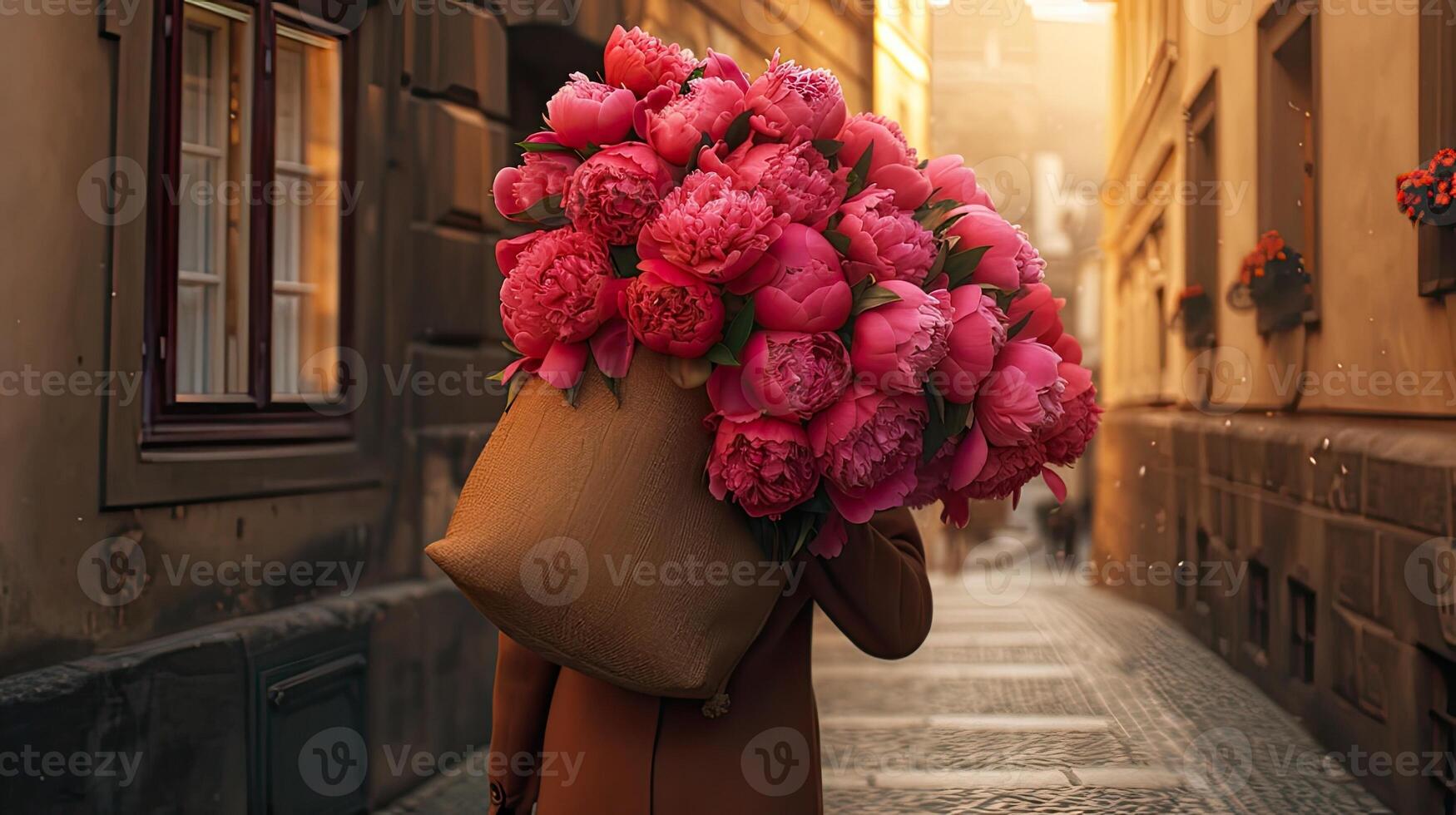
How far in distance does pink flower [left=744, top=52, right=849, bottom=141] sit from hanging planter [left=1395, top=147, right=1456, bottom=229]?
7.09ft

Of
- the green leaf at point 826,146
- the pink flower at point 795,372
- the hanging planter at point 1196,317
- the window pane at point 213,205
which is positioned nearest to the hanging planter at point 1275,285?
the hanging planter at point 1196,317

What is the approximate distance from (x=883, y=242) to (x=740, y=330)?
8.0 inches

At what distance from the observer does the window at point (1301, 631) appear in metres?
3.70

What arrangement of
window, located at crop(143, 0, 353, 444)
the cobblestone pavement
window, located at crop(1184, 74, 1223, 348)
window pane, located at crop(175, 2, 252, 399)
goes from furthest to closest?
window, located at crop(1184, 74, 1223, 348)
the cobblestone pavement
window pane, located at crop(175, 2, 252, 399)
window, located at crop(143, 0, 353, 444)

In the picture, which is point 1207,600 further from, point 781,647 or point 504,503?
point 504,503

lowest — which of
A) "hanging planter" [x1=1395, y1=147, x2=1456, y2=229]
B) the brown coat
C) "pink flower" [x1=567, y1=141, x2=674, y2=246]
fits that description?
the brown coat

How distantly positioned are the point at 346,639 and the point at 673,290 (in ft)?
9.97

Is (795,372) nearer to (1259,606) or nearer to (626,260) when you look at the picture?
(626,260)

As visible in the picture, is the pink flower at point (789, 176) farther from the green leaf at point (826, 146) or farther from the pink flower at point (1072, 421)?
the pink flower at point (1072, 421)

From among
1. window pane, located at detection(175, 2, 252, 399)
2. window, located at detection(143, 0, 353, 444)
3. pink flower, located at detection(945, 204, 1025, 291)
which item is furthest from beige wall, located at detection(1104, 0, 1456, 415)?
window pane, located at detection(175, 2, 252, 399)

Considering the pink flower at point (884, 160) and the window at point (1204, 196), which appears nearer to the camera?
the pink flower at point (884, 160)

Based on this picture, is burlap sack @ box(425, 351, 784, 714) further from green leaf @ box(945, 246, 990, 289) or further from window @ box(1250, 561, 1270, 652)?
window @ box(1250, 561, 1270, 652)

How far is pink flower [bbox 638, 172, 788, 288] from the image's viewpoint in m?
1.32

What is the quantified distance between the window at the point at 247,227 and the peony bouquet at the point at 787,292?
2.26 meters
